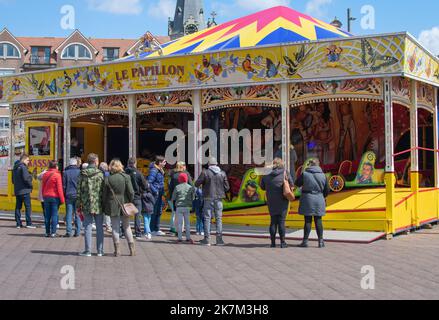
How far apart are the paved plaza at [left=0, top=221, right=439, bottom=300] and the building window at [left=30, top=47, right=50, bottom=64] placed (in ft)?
205

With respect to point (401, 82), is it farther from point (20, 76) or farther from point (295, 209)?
point (20, 76)

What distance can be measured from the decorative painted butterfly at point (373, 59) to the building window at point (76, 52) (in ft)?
A: 210

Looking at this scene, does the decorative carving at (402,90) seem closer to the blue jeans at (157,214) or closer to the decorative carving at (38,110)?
the blue jeans at (157,214)

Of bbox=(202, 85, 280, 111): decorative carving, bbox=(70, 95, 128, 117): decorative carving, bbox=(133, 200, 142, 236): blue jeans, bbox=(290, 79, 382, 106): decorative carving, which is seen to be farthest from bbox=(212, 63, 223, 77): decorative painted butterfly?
bbox=(133, 200, 142, 236): blue jeans

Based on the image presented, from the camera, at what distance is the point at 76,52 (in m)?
74.0

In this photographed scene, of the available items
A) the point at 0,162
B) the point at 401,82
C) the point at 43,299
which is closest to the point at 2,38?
the point at 0,162

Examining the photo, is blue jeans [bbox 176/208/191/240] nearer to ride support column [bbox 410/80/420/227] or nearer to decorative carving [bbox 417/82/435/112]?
ride support column [bbox 410/80/420/227]

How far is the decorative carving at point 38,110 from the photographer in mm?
18625

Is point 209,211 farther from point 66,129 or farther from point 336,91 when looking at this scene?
point 66,129

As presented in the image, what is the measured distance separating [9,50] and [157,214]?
63.3 meters

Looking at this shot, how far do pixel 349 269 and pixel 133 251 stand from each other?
3729mm
